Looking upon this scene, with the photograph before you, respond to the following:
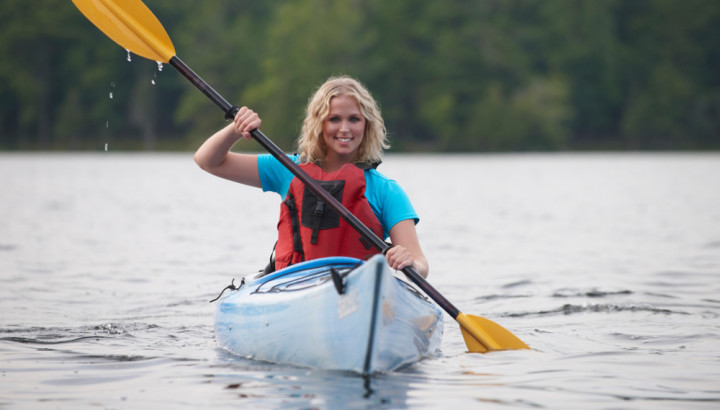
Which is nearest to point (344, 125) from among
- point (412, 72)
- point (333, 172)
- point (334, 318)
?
point (333, 172)

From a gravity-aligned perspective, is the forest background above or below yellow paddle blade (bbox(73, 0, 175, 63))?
above

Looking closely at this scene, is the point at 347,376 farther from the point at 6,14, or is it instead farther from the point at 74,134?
the point at 6,14

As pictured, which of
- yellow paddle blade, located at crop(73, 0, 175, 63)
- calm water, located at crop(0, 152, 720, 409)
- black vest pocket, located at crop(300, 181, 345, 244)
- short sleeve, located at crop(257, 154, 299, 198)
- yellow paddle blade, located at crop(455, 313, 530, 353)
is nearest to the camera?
calm water, located at crop(0, 152, 720, 409)

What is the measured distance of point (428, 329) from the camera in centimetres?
462

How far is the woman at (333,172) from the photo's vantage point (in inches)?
182

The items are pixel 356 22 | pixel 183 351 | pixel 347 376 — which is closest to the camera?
pixel 347 376

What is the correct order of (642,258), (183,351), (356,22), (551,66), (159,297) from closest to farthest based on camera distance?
(183,351) < (159,297) < (642,258) < (356,22) < (551,66)

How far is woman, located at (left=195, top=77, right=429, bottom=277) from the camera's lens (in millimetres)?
4633

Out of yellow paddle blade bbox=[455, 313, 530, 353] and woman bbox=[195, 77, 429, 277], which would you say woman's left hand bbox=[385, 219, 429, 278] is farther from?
yellow paddle blade bbox=[455, 313, 530, 353]

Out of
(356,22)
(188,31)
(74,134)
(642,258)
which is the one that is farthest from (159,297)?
(188,31)

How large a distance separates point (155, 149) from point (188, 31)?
320 inches

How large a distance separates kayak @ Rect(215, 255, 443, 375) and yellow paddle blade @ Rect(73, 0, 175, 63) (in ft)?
5.47

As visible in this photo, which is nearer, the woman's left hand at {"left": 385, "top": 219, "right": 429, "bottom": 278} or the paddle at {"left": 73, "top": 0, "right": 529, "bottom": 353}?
the paddle at {"left": 73, "top": 0, "right": 529, "bottom": 353}

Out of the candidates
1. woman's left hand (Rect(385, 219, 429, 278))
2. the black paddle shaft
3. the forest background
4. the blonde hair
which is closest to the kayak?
the black paddle shaft
